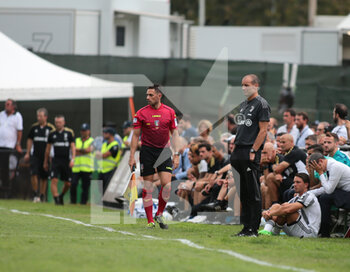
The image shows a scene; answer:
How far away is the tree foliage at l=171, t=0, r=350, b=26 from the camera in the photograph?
6278 centimetres

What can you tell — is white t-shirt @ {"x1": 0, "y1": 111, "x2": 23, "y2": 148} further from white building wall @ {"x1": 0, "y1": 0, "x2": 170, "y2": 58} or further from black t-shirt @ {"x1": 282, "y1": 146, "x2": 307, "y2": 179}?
black t-shirt @ {"x1": 282, "y1": 146, "x2": 307, "y2": 179}

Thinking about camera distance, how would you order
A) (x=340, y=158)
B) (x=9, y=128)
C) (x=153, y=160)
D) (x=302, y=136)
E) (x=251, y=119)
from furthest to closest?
1. (x=9, y=128)
2. (x=302, y=136)
3. (x=153, y=160)
4. (x=340, y=158)
5. (x=251, y=119)

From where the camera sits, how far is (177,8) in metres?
62.7

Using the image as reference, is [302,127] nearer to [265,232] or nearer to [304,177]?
[304,177]

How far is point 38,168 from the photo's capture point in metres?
20.0

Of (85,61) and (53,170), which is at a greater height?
(85,61)

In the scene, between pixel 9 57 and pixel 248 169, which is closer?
pixel 248 169

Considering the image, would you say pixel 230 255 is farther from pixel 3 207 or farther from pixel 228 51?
pixel 228 51

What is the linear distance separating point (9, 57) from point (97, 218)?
305 inches

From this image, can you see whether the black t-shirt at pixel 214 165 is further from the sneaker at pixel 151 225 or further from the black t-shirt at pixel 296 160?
the sneaker at pixel 151 225

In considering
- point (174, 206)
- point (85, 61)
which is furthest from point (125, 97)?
point (174, 206)

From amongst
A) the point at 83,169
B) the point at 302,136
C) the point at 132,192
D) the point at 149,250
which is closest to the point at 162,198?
the point at 132,192

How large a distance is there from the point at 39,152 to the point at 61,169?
853 mm

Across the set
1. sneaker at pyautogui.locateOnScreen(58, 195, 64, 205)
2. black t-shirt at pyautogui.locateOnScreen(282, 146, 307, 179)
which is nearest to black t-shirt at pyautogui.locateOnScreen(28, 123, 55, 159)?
sneaker at pyautogui.locateOnScreen(58, 195, 64, 205)
